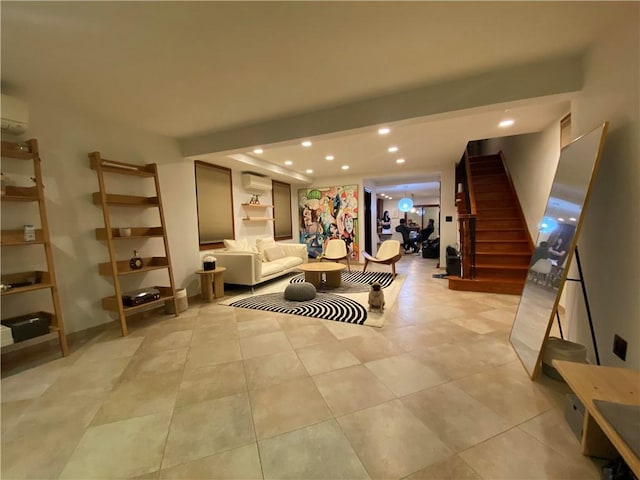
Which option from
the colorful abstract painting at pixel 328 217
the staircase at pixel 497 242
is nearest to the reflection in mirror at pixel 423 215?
the colorful abstract painting at pixel 328 217

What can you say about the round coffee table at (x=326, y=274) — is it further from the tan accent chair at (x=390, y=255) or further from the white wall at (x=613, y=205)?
the white wall at (x=613, y=205)

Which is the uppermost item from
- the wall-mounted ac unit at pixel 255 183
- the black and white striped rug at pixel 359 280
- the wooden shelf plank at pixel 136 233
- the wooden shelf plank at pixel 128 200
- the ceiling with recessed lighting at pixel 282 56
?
the ceiling with recessed lighting at pixel 282 56

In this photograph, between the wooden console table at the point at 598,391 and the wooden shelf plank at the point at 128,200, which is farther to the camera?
the wooden shelf plank at the point at 128,200

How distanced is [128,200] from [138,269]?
2.79 feet

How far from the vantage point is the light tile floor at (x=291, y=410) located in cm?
127

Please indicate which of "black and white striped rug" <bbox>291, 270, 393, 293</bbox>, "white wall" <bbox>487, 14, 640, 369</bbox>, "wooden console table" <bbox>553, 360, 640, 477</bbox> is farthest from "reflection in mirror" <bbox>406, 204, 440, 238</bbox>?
"wooden console table" <bbox>553, 360, 640, 477</bbox>

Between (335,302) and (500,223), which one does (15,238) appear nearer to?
(335,302)

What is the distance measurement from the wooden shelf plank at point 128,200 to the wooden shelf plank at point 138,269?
704mm

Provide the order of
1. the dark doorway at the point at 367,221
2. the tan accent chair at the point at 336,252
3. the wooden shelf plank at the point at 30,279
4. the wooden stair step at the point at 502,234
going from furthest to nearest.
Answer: the dark doorway at the point at 367,221
the tan accent chair at the point at 336,252
the wooden stair step at the point at 502,234
the wooden shelf plank at the point at 30,279

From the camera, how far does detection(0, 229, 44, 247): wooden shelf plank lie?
84.4 inches

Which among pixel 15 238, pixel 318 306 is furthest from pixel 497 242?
pixel 15 238

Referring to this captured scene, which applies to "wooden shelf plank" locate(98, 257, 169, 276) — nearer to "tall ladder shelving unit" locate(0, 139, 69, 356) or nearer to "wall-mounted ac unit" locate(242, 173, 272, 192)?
"tall ladder shelving unit" locate(0, 139, 69, 356)

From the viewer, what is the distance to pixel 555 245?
6.62 ft

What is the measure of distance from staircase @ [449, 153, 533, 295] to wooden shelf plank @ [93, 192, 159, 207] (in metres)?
4.65
